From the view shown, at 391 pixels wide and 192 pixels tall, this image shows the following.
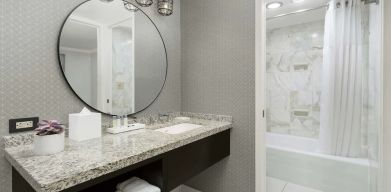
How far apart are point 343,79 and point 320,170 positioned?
123 cm

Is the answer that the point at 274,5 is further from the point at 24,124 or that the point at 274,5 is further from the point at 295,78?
the point at 24,124

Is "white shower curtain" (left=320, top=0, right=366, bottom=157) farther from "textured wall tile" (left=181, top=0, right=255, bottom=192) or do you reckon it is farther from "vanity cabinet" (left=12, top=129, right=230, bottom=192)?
"vanity cabinet" (left=12, top=129, right=230, bottom=192)

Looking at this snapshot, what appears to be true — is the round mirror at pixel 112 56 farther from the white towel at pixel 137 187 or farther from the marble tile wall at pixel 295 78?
the marble tile wall at pixel 295 78

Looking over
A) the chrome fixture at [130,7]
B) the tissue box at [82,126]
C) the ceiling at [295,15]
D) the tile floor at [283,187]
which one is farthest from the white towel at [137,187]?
the ceiling at [295,15]

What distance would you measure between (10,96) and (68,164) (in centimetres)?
64

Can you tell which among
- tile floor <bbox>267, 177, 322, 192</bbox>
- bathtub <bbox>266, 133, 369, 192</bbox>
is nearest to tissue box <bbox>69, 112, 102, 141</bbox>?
tile floor <bbox>267, 177, 322, 192</bbox>

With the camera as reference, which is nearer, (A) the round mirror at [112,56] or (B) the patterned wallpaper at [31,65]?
(B) the patterned wallpaper at [31,65]

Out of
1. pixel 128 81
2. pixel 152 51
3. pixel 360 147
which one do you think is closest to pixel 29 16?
pixel 128 81

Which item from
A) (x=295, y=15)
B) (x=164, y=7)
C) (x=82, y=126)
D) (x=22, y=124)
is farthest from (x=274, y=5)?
(x=22, y=124)

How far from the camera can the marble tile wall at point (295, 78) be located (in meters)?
3.02

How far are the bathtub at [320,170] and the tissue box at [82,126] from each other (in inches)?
82.9

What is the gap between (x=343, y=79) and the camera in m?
2.49

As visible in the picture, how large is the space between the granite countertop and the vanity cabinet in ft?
0.15

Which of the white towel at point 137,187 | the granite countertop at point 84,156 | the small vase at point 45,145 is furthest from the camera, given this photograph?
the white towel at point 137,187
